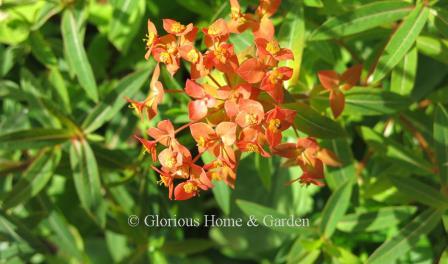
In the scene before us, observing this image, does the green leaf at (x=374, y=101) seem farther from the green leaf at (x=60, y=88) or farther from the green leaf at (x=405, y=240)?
the green leaf at (x=60, y=88)

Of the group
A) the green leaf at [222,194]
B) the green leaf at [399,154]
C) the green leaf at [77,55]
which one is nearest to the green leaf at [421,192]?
the green leaf at [399,154]

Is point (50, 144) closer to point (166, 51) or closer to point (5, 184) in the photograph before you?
point (5, 184)

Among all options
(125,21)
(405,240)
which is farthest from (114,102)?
(405,240)

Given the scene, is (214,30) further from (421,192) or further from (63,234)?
(63,234)

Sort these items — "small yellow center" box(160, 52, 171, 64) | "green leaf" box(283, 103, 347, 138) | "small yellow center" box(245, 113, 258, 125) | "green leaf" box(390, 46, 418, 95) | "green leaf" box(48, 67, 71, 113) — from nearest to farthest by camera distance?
1. "small yellow center" box(245, 113, 258, 125)
2. "small yellow center" box(160, 52, 171, 64)
3. "green leaf" box(283, 103, 347, 138)
4. "green leaf" box(390, 46, 418, 95)
5. "green leaf" box(48, 67, 71, 113)

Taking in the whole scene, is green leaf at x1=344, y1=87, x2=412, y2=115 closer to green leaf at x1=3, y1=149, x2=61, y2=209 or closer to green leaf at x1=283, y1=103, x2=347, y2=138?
green leaf at x1=283, y1=103, x2=347, y2=138

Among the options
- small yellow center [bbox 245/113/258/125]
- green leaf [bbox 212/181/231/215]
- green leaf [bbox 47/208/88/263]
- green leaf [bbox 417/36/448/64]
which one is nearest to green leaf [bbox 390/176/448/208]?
green leaf [bbox 417/36/448/64]
